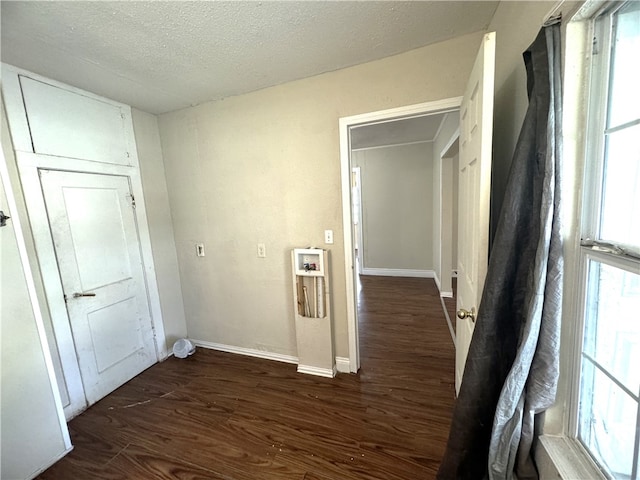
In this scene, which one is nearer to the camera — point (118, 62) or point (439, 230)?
point (118, 62)

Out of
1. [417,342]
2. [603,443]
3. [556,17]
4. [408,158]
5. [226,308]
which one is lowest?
[417,342]

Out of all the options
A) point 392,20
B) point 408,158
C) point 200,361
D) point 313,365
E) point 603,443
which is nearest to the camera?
point 603,443

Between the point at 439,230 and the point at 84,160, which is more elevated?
the point at 84,160

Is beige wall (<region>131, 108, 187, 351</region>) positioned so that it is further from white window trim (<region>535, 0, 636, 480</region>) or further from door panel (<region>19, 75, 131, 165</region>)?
white window trim (<region>535, 0, 636, 480</region>)

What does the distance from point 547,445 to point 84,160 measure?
3.05m

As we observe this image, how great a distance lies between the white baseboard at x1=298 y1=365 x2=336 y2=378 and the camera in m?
2.13

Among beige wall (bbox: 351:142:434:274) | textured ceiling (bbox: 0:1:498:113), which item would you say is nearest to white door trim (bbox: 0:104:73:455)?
textured ceiling (bbox: 0:1:498:113)

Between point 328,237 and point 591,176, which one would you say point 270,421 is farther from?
point 591,176

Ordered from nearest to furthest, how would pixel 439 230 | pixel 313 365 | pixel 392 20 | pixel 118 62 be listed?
pixel 392 20 < pixel 118 62 < pixel 313 365 < pixel 439 230

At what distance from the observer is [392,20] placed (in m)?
1.37

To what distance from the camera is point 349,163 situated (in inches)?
77.0

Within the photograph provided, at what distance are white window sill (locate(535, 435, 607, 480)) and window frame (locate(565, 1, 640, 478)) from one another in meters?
0.02

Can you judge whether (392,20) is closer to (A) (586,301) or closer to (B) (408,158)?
(A) (586,301)

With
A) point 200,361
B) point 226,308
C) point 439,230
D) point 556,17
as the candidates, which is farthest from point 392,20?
point 439,230
